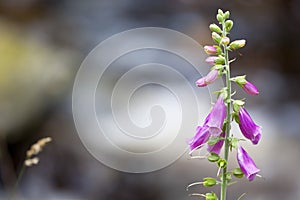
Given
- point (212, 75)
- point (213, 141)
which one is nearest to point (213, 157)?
point (213, 141)

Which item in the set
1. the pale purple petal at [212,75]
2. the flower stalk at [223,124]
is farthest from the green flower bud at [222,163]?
the pale purple petal at [212,75]

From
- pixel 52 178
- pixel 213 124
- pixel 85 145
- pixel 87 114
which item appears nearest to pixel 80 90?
pixel 87 114

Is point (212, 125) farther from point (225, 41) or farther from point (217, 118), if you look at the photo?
point (225, 41)

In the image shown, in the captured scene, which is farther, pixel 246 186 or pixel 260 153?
pixel 260 153

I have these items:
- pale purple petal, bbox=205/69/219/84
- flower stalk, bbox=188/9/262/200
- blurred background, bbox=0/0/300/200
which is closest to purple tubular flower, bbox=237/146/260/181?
flower stalk, bbox=188/9/262/200

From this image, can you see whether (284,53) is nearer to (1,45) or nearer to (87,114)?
(87,114)

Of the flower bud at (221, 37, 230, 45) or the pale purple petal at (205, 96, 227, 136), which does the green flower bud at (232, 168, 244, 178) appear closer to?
the pale purple petal at (205, 96, 227, 136)
